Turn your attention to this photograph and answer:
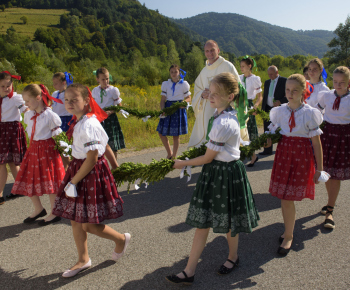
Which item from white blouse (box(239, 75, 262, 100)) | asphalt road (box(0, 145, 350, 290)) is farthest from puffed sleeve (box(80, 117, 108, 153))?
white blouse (box(239, 75, 262, 100))

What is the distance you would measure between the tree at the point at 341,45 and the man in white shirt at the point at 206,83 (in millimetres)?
50259

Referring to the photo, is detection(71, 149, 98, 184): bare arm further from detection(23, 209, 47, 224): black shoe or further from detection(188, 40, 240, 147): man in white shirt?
detection(188, 40, 240, 147): man in white shirt

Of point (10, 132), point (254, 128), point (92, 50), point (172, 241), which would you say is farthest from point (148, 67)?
point (92, 50)

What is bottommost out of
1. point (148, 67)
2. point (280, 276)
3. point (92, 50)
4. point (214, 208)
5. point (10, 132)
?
point (280, 276)

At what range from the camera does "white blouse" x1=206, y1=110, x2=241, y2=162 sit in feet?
8.43

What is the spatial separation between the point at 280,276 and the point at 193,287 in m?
0.86

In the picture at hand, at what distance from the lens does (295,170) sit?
335 centimetres

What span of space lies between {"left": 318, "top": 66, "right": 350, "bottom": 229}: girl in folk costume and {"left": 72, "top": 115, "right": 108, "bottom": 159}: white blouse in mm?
3022

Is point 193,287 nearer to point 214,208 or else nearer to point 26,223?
point 214,208

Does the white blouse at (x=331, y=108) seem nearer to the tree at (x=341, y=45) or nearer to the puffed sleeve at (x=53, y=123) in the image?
the puffed sleeve at (x=53, y=123)

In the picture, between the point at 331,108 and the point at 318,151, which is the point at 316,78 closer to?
the point at 331,108

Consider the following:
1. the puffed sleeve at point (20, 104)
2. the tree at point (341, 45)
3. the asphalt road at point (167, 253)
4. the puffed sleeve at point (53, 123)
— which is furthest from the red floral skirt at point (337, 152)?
the tree at point (341, 45)

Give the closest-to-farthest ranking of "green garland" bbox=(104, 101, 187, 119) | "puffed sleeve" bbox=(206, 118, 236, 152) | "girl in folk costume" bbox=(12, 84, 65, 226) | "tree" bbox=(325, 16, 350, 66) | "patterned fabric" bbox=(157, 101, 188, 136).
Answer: "puffed sleeve" bbox=(206, 118, 236, 152) < "girl in folk costume" bbox=(12, 84, 65, 226) < "green garland" bbox=(104, 101, 187, 119) < "patterned fabric" bbox=(157, 101, 188, 136) < "tree" bbox=(325, 16, 350, 66)

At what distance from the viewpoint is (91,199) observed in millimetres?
2803
